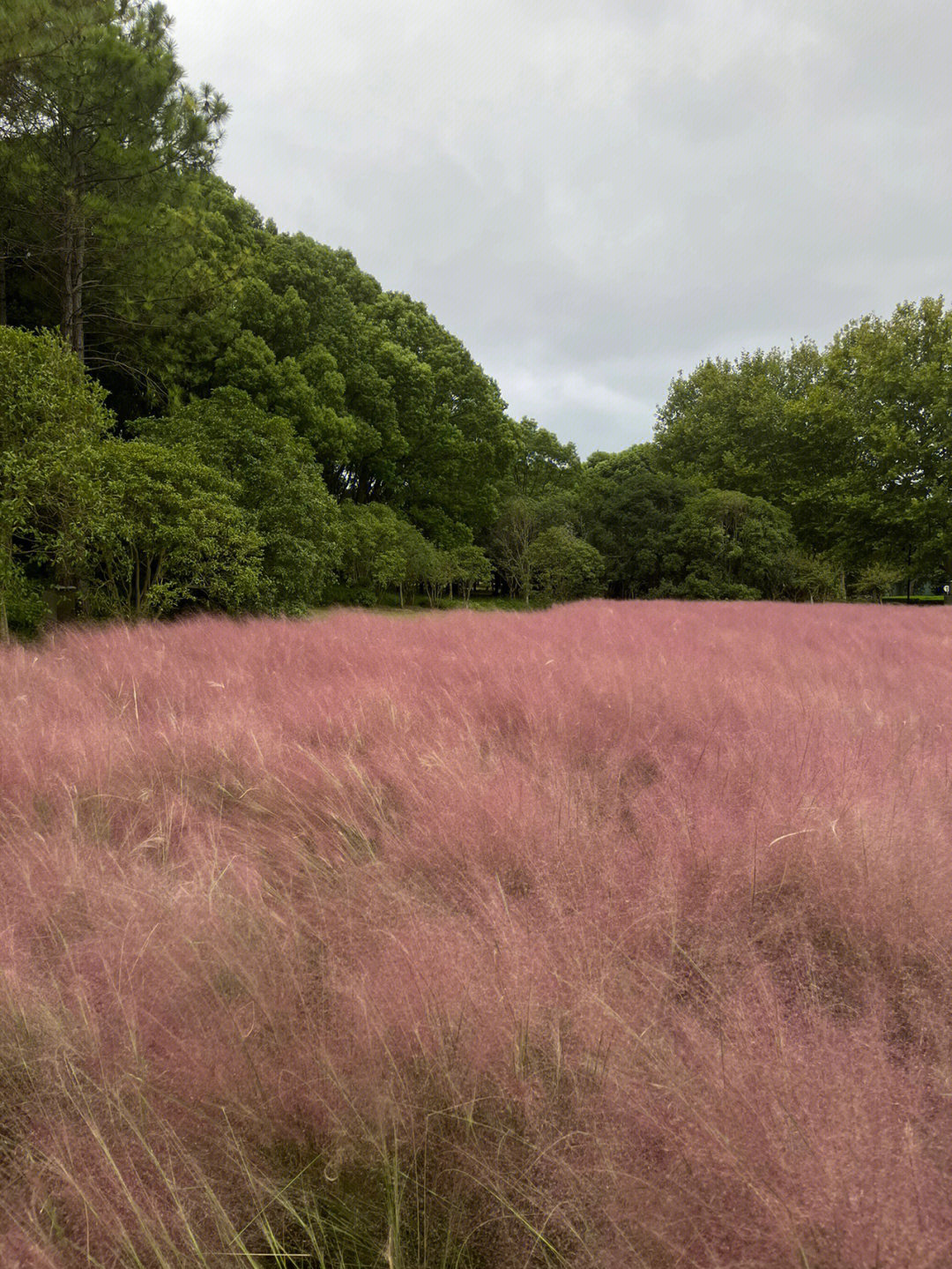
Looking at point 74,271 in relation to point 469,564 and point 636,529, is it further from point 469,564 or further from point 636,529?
point 636,529

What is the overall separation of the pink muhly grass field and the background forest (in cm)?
734

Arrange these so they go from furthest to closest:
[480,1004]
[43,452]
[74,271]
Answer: [74,271] < [43,452] < [480,1004]

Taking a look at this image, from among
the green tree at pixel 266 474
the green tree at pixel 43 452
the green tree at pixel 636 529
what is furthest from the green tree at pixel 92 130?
the green tree at pixel 636 529

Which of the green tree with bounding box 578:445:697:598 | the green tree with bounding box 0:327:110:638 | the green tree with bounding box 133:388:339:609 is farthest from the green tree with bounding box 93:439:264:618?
the green tree with bounding box 578:445:697:598

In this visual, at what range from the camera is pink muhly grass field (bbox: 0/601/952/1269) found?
0.92m

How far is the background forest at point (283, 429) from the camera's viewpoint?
9.20 meters

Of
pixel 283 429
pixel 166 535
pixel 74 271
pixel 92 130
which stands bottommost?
pixel 166 535

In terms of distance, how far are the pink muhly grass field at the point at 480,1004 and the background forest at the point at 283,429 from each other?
289 inches

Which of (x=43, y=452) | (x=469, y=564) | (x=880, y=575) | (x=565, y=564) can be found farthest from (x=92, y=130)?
(x=880, y=575)

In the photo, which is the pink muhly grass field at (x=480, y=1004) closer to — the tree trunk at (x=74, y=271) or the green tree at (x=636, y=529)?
the tree trunk at (x=74, y=271)

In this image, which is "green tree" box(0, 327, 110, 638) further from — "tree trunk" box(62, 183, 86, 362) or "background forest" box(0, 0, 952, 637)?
"tree trunk" box(62, 183, 86, 362)

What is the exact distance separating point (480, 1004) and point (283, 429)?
13476mm

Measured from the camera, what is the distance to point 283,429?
1316cm

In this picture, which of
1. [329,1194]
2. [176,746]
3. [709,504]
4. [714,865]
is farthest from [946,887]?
[709,504]
